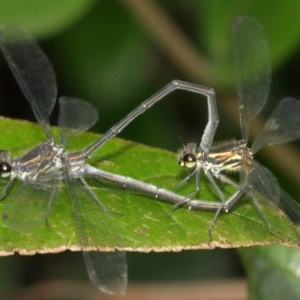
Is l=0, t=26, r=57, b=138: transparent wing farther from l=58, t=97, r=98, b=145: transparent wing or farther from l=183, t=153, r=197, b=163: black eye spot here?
l=183, t=153, r=197, b=163: black eye spot

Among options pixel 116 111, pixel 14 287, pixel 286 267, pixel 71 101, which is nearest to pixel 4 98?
pixel 116 111

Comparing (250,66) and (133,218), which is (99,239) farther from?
(250,66)

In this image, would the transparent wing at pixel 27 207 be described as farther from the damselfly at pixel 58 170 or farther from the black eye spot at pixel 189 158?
the black eye spot at pixel 189 158

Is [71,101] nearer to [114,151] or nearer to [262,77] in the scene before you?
[114,151]

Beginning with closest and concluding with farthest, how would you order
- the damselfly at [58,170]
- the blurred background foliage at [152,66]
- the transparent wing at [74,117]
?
1. the damselfly at [58,170]
2. the transparent wing at [74,117]
3. the blurred background foliage at [152,66]

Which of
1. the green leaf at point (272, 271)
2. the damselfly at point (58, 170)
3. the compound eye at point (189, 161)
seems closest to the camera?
the damselfly at point (58, 170)

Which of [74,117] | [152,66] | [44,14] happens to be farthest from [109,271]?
[152,66]

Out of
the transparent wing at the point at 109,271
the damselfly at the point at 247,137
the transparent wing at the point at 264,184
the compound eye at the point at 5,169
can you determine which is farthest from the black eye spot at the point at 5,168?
the transparent wing at the point at 264,184
